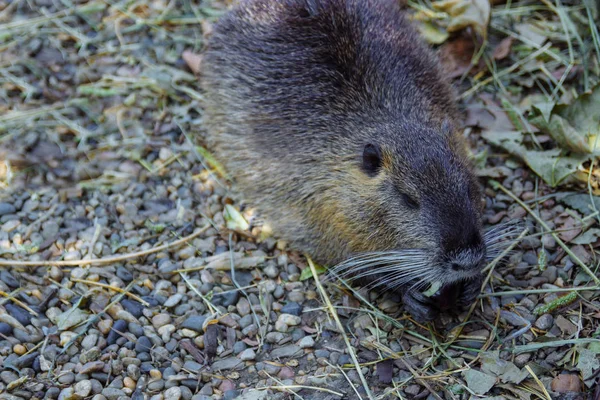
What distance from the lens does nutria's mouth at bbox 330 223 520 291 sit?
4207 mm

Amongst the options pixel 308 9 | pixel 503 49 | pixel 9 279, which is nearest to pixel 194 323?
pixel 9 279

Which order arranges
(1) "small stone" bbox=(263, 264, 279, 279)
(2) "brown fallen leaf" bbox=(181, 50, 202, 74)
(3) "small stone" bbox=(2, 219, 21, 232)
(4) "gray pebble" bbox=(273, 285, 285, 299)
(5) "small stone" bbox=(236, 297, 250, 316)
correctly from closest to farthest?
1. (5) "small stone" bbox=(236, 297, 250, 316)
2. (4) "gray pebble" bbox=(273, 285, 285, 299)
3. (1) "small stone" bbox=(263, 264, 279, 279)
4. (3) "small stone" bbox=(2, 219, 21, 232)
5. (2) "brown fallen leaf" bbox=(181, 50, 202, 74)

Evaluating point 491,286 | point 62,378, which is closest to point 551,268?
point 491,286

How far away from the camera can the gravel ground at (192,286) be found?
4332 mm

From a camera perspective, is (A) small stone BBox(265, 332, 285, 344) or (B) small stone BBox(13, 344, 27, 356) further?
(A) small stone BBox(265, 332, 285, 344)

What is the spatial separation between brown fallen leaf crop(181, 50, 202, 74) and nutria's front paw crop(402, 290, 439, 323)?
3.12 meters

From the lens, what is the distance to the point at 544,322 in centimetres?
450

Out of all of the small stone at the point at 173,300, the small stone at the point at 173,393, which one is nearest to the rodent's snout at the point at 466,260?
the small stone at the point at 173,393

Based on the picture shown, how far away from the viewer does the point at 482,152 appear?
5645 millimetres

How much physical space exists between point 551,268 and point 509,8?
2.99 m

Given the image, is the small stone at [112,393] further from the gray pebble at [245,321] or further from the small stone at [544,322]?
the small stone at [544,322]

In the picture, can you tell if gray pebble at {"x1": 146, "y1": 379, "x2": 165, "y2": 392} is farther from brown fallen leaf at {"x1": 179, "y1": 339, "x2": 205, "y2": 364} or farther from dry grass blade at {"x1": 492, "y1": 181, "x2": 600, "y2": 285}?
dry grass blade at {"x1": 492, "y1": 181, "x2": 600, "y2": 285}

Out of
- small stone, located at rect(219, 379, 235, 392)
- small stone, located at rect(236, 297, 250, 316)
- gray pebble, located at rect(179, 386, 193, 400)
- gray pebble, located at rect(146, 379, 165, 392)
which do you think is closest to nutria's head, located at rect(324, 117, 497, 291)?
small stone, located at rect(236, 297, 250, 316)

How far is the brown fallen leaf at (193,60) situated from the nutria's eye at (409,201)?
285 cm
